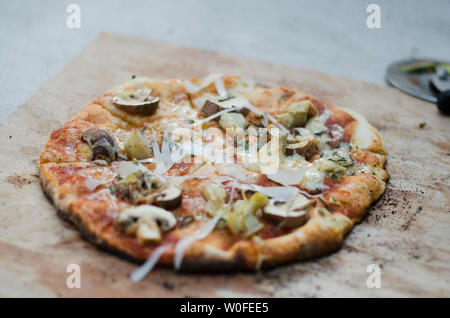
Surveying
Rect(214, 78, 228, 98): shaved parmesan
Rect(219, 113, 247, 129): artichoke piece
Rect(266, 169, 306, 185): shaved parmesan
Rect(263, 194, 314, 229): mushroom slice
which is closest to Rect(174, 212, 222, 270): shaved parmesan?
Rect(263, 194, 314, 229): mushroom slice

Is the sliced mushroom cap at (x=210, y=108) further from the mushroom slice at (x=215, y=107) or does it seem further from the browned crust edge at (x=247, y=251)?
the browned crust edge at (x=247, y=251)

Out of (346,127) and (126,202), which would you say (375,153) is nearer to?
(346,127)

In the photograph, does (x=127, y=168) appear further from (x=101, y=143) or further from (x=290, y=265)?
(x=290, y=265)

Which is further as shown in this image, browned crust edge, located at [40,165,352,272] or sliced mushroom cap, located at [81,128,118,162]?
sliced mushroom cap, located at [81,128,118,162]

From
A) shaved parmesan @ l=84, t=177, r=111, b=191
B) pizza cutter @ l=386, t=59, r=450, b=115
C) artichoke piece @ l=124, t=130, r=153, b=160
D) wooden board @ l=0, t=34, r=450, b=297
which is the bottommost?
wooden board @ l=0, t=34, r=450, b=297

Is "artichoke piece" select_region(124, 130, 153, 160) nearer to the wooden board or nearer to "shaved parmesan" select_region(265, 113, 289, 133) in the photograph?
the wooden board

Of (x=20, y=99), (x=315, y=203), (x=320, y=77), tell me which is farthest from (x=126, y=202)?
(x=320, y=77)

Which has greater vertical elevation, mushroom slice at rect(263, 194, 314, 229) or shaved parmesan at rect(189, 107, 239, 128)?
shaved parmesan at rect(189, 107, 239, 128)
